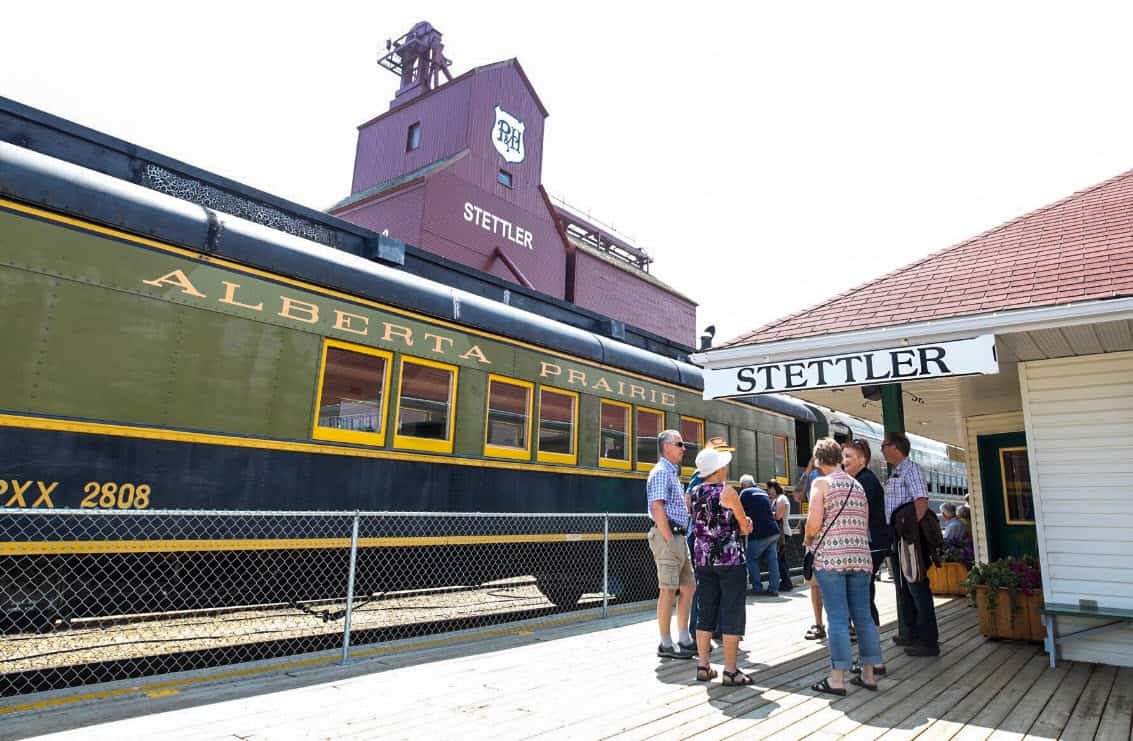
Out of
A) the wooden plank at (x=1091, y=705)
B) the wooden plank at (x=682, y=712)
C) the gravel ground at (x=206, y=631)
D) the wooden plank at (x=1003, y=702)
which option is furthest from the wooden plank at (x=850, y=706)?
the gravel ground at (x=206, y=631)

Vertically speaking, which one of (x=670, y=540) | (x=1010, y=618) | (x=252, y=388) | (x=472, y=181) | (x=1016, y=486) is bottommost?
(x=1010, y=618)

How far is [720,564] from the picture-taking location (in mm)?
4262

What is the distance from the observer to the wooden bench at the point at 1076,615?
4815 mm

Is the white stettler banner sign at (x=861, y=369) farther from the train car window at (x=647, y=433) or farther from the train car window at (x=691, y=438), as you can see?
the train car window at (x=691, y=438)

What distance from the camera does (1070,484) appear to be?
17.6 ft

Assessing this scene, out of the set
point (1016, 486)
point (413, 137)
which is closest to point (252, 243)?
point (1016, 486)

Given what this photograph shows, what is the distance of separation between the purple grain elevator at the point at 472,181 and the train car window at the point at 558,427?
11.5m

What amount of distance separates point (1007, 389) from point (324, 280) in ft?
22.4

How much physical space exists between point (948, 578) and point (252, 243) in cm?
891

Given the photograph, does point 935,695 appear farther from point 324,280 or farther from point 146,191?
point 146,191

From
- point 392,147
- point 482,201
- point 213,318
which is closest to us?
point 213,318

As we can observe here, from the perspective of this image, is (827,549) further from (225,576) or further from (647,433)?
(647,433)

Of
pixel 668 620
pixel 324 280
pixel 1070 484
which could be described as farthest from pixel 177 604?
pixel 1070 484

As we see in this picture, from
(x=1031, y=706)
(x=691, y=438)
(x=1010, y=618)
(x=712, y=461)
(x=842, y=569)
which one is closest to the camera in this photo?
(x=1031, y=706)
